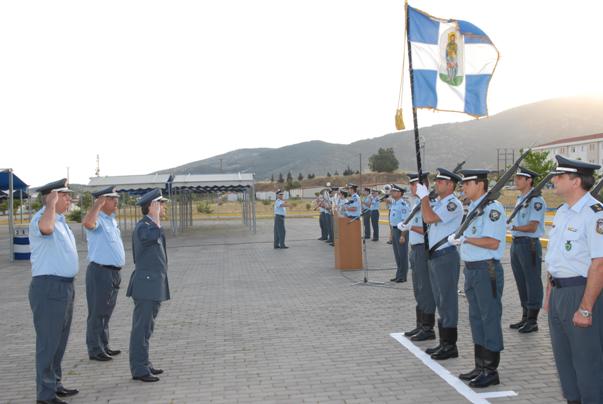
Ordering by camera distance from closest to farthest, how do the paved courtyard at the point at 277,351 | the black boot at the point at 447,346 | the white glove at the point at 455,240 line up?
the paved courtyard at the point at 277,351
the white glove at the point at 455,240
the black boot at the point at 447,346

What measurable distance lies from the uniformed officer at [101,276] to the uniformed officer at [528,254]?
190 inches

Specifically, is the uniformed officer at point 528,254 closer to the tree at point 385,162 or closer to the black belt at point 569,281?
the black belt at point 569,281

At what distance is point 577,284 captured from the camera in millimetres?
3676

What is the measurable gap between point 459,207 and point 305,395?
2406 mm

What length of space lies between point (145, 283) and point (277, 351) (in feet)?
5.77

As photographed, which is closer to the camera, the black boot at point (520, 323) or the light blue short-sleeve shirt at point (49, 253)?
the light blue short-sleeve shirt at point (49, 253)

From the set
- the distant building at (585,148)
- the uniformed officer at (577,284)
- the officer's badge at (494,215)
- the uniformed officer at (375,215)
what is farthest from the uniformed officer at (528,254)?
the distant building at (585,148)

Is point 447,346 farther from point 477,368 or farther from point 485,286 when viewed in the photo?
point 485,286

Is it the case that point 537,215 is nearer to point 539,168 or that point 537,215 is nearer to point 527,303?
point 527,303

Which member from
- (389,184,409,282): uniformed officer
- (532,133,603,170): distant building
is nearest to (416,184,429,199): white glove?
(389,184,409,282): uniformed officer

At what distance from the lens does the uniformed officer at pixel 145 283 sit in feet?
17.2

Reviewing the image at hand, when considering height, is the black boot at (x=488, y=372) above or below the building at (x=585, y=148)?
below

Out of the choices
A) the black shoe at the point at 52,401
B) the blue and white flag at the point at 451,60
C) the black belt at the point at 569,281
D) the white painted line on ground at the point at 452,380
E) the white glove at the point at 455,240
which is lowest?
the white painted line on ground at the point at 452,380

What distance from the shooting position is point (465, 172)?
17.3 ft
